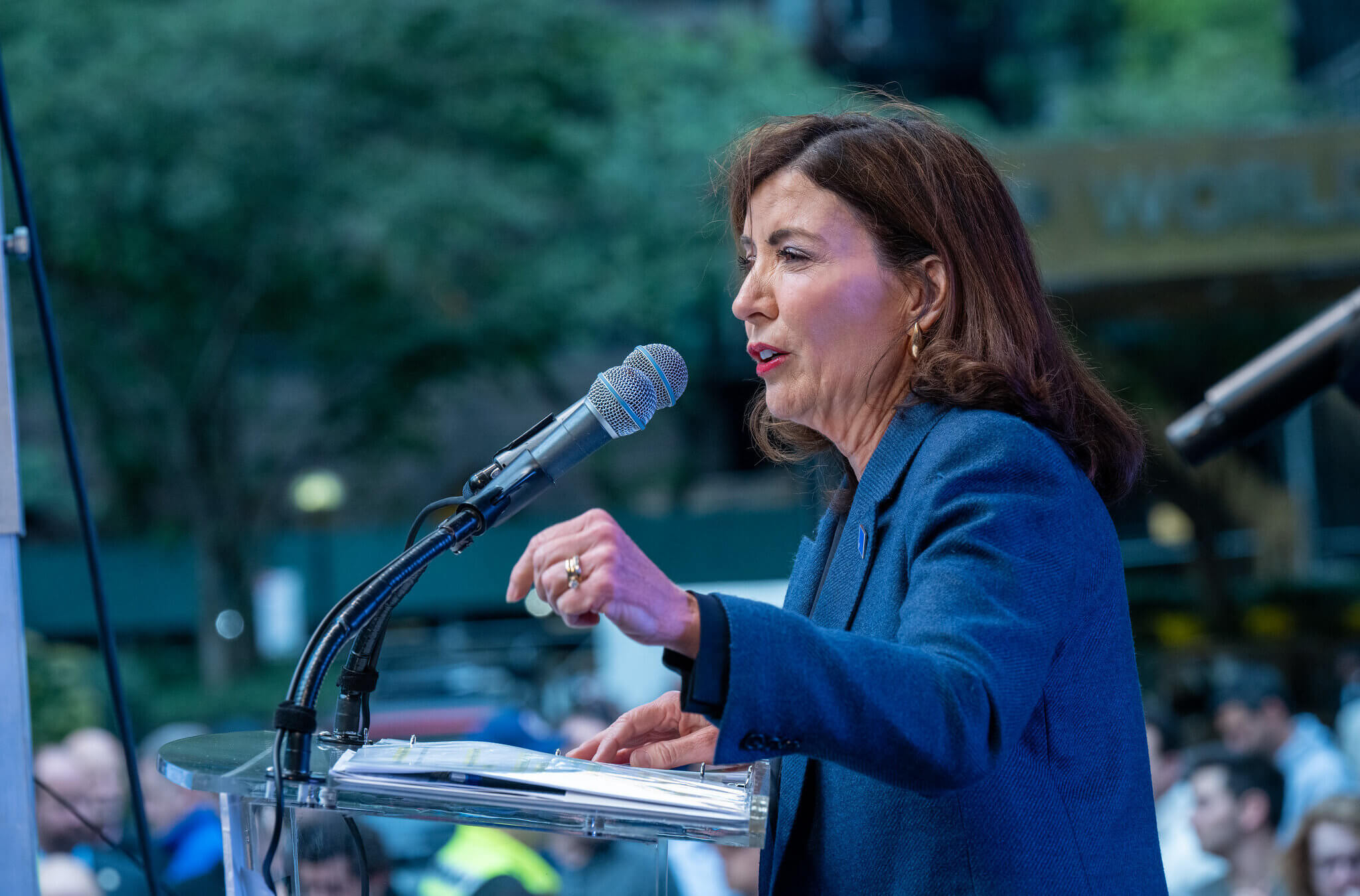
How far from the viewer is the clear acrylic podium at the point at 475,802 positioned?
4.46 ft

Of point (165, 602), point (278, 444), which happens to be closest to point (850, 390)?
point (278, 444)

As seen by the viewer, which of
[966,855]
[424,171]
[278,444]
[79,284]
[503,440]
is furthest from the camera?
[503,440]

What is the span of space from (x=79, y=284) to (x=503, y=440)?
818 centimetres

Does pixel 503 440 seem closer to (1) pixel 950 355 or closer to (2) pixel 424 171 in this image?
(2) pixel 424 171

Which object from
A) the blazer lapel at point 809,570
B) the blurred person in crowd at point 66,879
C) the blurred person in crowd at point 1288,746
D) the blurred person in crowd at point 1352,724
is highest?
Result: the blazer lapel at point 809,570

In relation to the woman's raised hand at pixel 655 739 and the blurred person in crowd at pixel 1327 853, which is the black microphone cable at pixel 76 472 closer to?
the woman's raised hand at pixel 655 739

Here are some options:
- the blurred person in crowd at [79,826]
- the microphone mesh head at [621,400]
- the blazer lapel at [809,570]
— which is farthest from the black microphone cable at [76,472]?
the blurred person in crowd at [79,826]

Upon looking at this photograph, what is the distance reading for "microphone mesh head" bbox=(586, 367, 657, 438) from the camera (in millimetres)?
1692

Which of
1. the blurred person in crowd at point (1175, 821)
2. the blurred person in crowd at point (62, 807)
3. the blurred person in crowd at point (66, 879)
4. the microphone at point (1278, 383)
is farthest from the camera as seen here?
the blurred person in crowd at point (1175, 821)

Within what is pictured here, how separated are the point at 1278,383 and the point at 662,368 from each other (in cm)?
187

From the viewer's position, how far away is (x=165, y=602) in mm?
19938

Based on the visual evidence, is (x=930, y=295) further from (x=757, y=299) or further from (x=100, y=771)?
(x=100, y=771)

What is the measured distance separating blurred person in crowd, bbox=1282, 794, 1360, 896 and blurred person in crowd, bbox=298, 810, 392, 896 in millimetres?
3844

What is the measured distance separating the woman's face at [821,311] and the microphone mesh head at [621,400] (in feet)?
0.61
